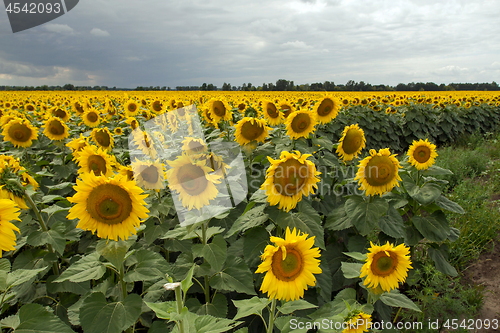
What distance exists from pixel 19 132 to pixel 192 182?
197 inches

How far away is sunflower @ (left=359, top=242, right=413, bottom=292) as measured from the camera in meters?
2.00

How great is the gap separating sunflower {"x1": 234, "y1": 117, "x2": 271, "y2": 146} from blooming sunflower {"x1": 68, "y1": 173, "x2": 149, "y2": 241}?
216 cm

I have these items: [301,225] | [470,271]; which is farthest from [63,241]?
[470,271]

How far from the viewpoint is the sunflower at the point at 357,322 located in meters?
1.70

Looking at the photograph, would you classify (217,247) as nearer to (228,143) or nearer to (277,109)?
(228,143)

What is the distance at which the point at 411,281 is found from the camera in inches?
117

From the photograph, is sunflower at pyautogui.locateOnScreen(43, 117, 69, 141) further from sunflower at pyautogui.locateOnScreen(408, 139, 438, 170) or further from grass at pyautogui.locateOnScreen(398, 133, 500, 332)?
grass at pyautogui.locateOnScreen(398, 133, 500, 332)

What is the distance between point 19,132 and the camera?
5.15 m

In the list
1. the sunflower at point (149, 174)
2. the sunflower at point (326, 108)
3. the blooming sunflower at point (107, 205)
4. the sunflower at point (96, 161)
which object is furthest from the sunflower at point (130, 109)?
the blooming sunflower at point (107, 205)

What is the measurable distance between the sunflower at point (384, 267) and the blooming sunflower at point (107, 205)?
1.66 meters

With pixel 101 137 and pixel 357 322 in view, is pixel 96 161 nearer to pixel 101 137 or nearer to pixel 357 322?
pixel 101 137

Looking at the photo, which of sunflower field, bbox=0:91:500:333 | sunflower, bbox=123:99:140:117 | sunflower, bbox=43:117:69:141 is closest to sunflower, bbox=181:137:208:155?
sunflower field, bbox=0:91:500:333

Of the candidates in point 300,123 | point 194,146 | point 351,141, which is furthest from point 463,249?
point 194,146

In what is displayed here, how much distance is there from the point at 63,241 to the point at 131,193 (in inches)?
48.2
